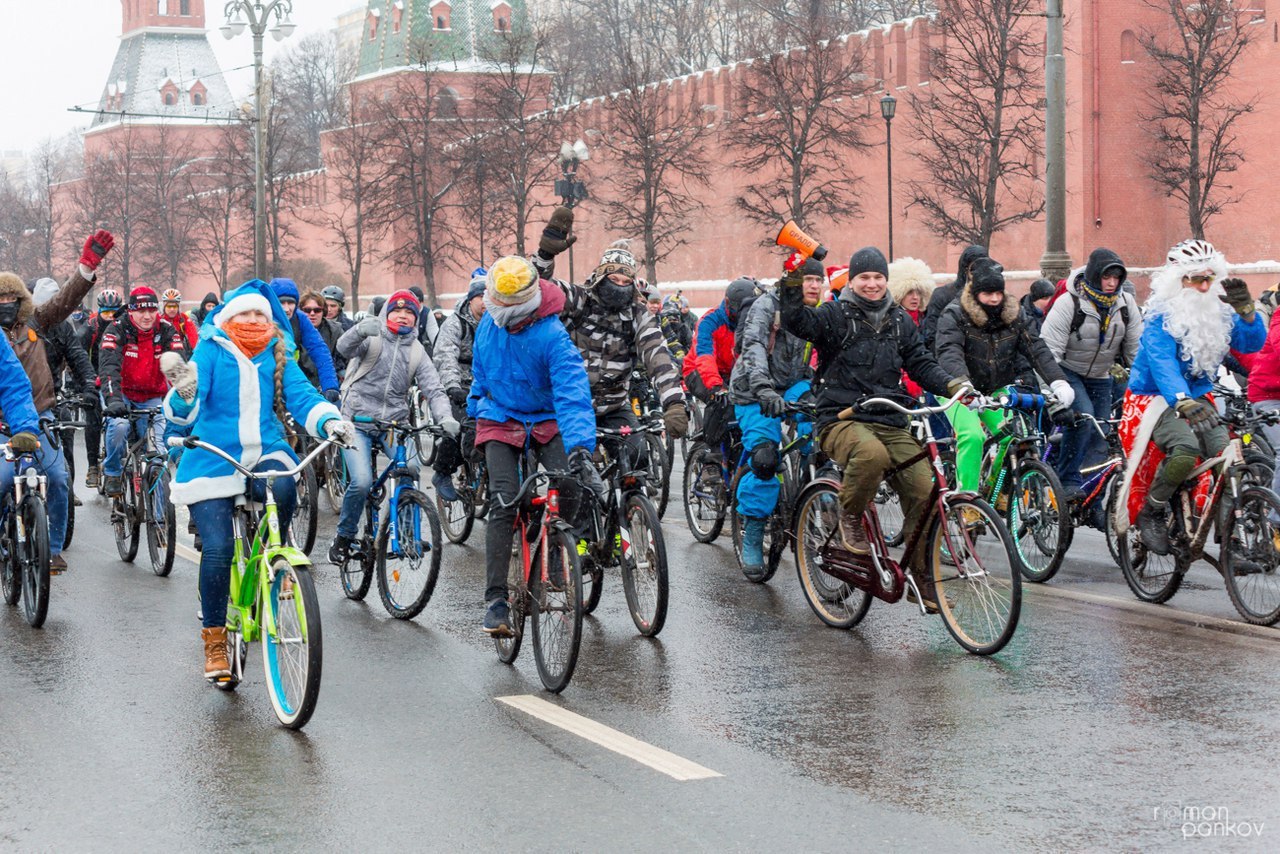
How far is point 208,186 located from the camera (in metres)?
101

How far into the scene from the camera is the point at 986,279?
9930 millimetres

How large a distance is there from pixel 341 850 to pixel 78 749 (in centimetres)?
169

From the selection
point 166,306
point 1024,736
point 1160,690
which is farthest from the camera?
point 166,306

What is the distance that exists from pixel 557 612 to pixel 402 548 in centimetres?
219

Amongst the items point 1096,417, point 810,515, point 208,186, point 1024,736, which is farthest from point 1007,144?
point 208,186

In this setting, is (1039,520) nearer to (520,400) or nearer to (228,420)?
(520,400)

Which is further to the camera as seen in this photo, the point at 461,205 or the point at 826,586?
the point at 461,205

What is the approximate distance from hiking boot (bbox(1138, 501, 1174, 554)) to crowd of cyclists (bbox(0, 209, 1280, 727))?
1 cm

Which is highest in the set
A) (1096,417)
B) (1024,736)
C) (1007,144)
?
(1007,144)

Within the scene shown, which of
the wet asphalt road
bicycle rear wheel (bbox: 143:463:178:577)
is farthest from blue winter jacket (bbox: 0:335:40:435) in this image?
bicycle rear wheel (bbox: 143:463:178:577)

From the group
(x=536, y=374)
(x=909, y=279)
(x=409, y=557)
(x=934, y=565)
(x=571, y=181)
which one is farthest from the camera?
(x=571, y=181)

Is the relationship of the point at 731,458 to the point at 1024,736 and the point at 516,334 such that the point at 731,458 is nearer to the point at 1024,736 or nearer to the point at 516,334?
the point at 516,334

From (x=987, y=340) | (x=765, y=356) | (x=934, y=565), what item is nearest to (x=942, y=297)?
(x=987, y=340)

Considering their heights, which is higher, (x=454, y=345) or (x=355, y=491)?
(x=454, y=345)
